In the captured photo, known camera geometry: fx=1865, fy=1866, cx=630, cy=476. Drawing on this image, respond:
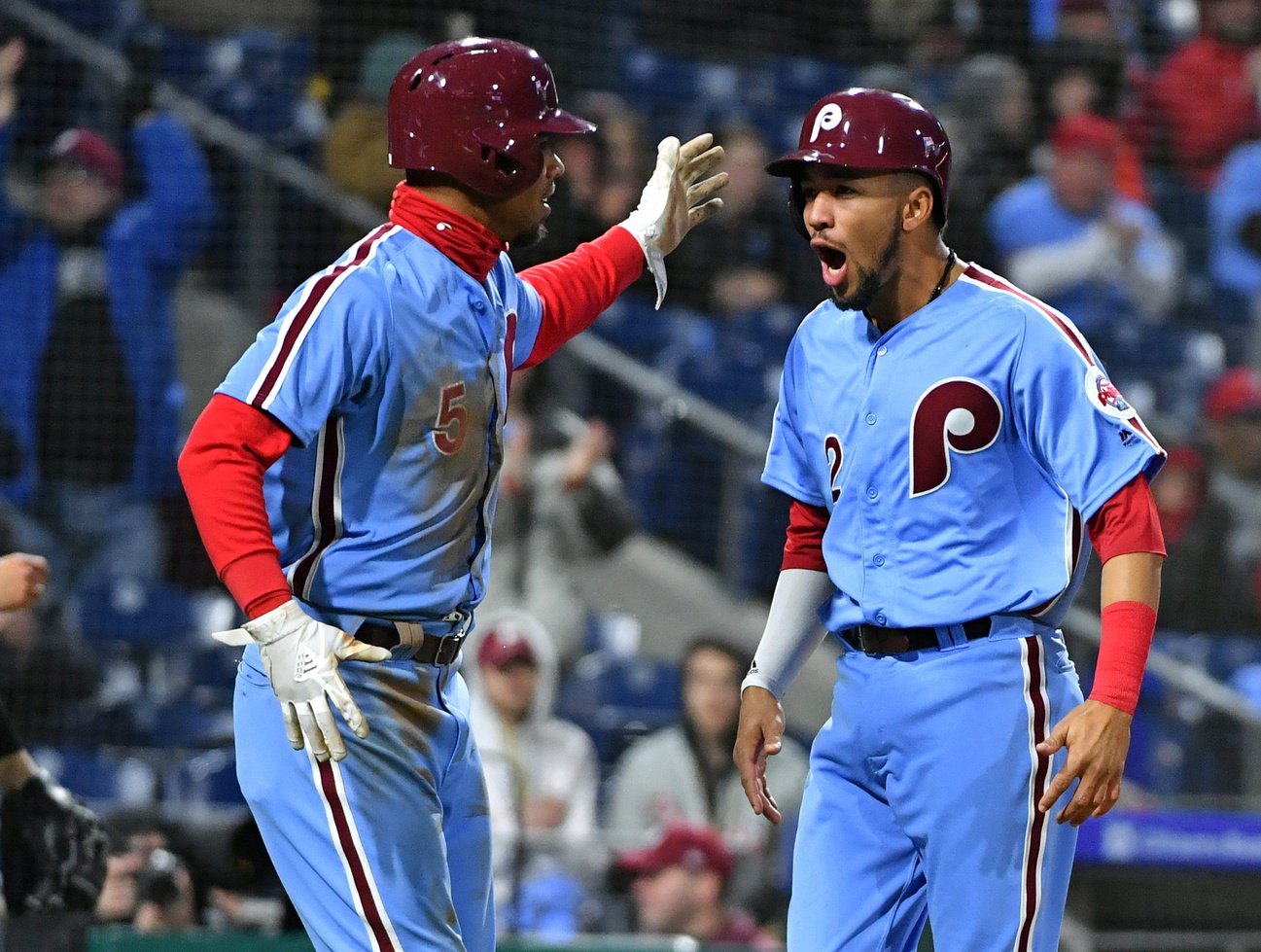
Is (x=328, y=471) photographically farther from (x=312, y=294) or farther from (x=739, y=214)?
(x=739, y=214)

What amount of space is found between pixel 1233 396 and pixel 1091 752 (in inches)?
207

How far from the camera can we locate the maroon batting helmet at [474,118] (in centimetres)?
283

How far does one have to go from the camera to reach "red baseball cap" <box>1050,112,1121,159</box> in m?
8.08

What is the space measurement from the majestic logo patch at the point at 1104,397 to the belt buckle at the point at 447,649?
1.02 metres

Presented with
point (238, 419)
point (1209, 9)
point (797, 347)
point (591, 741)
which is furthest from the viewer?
point (1209, 9)

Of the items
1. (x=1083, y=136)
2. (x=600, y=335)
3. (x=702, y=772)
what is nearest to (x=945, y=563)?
(x=702, y=772)

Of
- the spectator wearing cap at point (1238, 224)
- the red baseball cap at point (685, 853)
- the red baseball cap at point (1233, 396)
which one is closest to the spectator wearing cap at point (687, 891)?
the red baseball cap at point (685, 853)

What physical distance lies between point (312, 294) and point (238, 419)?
222mm

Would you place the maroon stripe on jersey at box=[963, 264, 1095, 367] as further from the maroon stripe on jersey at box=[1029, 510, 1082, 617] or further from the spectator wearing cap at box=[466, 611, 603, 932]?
the spectator wearing cap at box=[466, 611, 603, 932]

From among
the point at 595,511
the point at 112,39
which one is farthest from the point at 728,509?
the point at 112,39

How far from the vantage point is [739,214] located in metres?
7.71

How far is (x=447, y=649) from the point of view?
2840 millimetres

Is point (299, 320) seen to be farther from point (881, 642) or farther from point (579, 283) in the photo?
point (881, 642)

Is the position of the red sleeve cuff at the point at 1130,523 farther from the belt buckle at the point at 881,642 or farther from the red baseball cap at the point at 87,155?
the red baseball cap at the point at 87,155
